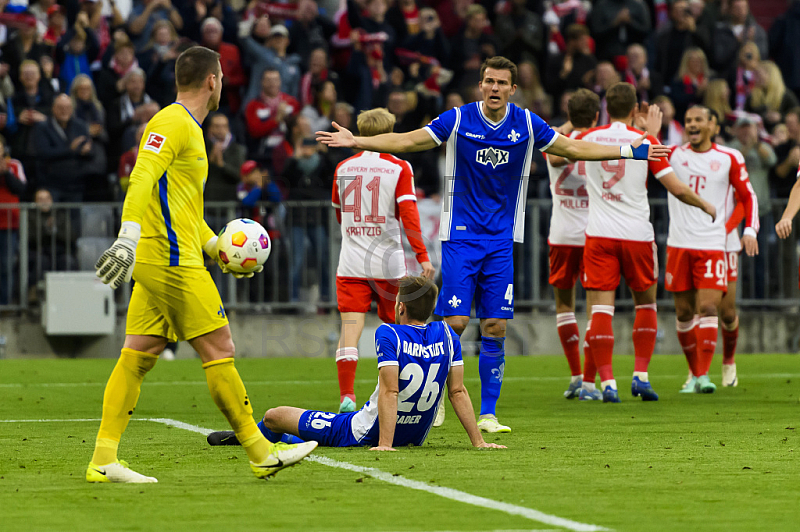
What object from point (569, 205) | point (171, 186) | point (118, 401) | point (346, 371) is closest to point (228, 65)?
point (569, 205)

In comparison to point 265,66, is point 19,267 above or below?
below

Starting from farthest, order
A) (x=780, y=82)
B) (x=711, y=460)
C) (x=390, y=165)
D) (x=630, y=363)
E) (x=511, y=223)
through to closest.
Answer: (x=780, y=82) < (x=630, y=363) < (x=390, y=165) < (x=511, y=223) < (x=711, y=460)

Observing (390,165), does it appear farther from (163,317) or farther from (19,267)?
(19,267)

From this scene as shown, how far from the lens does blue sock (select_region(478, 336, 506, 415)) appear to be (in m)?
8.73

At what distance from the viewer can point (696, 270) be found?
39.2ft

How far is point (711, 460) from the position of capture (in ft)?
23.1

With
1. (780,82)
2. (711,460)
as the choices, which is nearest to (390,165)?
(711,460)

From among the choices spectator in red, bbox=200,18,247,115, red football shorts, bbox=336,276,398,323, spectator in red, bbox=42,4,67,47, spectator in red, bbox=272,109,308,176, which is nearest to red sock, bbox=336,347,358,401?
red football shorts, bbox=336,276,398,323

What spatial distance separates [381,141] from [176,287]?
8.31 ft

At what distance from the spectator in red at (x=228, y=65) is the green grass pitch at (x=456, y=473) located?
7564 millimetres

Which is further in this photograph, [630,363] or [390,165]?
[630,363]

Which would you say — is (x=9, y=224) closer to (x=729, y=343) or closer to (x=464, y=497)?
(x=729, y=343)

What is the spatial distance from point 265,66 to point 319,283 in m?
3.33

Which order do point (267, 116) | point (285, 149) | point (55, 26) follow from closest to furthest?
point (285, 149)
point (267, 116)
point (55, 26)
